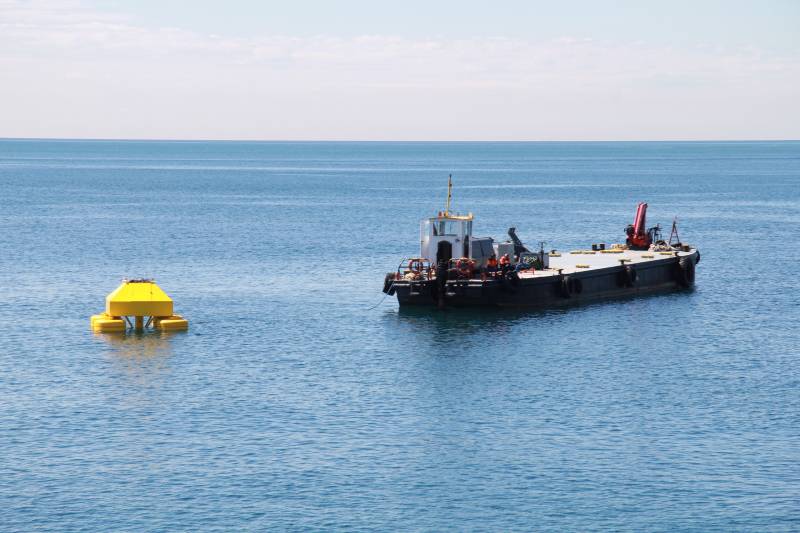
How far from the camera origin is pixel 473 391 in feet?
171

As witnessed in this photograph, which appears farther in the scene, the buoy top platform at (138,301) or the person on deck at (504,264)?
the person on deck at (504,264)

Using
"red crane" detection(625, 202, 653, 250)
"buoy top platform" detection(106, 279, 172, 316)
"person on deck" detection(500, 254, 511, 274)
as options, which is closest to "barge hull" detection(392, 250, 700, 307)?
"person on deck" detection(500, 254, 511, 274)

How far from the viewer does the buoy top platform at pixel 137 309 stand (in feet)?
209

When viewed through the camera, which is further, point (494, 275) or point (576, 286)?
point (576, 286)

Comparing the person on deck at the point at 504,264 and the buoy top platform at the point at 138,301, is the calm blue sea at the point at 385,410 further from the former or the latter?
the person on deck at the point at 504,264

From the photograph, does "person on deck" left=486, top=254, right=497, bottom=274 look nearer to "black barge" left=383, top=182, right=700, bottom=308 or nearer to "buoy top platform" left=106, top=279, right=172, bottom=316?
"black barge" left=383, top=182, right=700, bottom=308

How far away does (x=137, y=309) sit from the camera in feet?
208

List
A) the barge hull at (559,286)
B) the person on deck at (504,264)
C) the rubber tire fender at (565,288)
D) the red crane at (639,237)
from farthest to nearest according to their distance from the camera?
the red crane at (639,237), the rubber tire fender at (565,288), the person on deck at (504,264), the barge hull at (559,286)

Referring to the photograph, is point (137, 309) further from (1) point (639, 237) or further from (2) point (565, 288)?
(1) point (639, 237)

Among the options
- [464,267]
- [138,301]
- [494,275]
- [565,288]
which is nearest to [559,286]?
[565,288]

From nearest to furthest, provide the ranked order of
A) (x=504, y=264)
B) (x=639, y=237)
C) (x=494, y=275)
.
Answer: (x=494, y=275) < (x=504, y=264) < (x=639, y=237)

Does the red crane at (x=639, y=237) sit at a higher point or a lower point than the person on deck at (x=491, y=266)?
higher

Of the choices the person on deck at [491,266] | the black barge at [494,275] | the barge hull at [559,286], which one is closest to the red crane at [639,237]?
the barge hull at [559,286]

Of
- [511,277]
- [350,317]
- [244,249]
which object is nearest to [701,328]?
[511,277]
